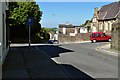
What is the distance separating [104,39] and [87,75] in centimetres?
3717

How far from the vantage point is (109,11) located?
206ft

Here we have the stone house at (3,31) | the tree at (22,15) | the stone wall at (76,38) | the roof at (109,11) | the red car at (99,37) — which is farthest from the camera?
the roof at (109,11)

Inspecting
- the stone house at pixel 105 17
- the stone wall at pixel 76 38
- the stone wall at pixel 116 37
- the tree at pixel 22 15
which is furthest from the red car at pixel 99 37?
the stone wall at pixel 116 37

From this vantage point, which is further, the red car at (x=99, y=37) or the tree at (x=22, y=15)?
the tree at (x=22, y=15)

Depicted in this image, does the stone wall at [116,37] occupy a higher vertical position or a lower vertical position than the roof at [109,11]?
lower

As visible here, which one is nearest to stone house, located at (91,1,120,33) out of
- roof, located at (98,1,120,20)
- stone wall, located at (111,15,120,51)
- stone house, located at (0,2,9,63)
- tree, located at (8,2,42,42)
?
roof, located at (98,1,120,20)

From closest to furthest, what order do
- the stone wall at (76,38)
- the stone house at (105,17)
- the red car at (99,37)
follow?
1. the red car at (99,37)
2. the stone wall at (76,38)
3. the stone house at (105,17)

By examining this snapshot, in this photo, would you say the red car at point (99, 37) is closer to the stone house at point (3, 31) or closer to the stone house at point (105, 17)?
the stone house at point (105, 17)

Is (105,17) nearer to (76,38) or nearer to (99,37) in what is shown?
(76,38)

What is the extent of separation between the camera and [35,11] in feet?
187

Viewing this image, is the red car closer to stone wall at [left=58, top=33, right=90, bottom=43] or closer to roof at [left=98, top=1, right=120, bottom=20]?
stone wall at [left=58, top=33, right=90, bottom=43]

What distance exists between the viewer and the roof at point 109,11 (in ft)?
194

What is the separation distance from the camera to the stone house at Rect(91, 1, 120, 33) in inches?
2338

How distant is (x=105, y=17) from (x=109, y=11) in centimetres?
168
